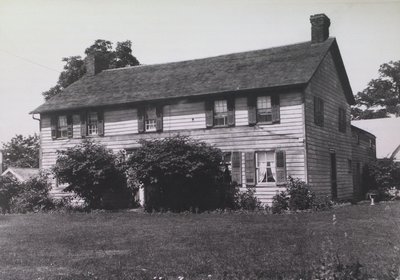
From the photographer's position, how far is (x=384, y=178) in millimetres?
27516

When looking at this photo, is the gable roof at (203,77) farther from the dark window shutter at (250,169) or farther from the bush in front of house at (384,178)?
the bush in front of house at (384,178)

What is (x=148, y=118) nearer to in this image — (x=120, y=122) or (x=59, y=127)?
(x=120, y=122)

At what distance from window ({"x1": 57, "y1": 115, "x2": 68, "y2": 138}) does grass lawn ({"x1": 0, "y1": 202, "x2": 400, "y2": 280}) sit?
10.6m

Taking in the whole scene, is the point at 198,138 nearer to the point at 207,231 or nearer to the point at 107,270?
the point at 207,231

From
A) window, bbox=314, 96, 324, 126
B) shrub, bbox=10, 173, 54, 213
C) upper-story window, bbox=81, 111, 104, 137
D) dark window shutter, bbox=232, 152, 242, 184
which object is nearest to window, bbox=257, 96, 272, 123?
dark window shutter, bbox=232, 152, 242, 184

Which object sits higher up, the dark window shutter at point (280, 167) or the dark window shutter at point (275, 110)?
the dark window shutter at point (275, 110)

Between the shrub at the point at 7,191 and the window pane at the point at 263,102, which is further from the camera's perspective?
the shrub at the point at 7,191

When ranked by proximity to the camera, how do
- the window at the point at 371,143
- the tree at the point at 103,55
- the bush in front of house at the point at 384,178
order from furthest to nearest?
1. the tree at the point at 103,55
2. the window at the point at 371,143
3. the bush in front of house at the point at 384,178

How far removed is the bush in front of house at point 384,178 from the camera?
27.0m

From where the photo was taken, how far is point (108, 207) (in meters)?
25.1

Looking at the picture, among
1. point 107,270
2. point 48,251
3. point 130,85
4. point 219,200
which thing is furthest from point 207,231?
point 130,85

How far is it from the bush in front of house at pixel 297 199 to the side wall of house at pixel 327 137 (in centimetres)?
89

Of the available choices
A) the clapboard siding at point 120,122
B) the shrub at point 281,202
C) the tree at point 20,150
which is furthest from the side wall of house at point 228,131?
the tree at point 20,150

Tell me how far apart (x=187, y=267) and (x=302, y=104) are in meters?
13.5
